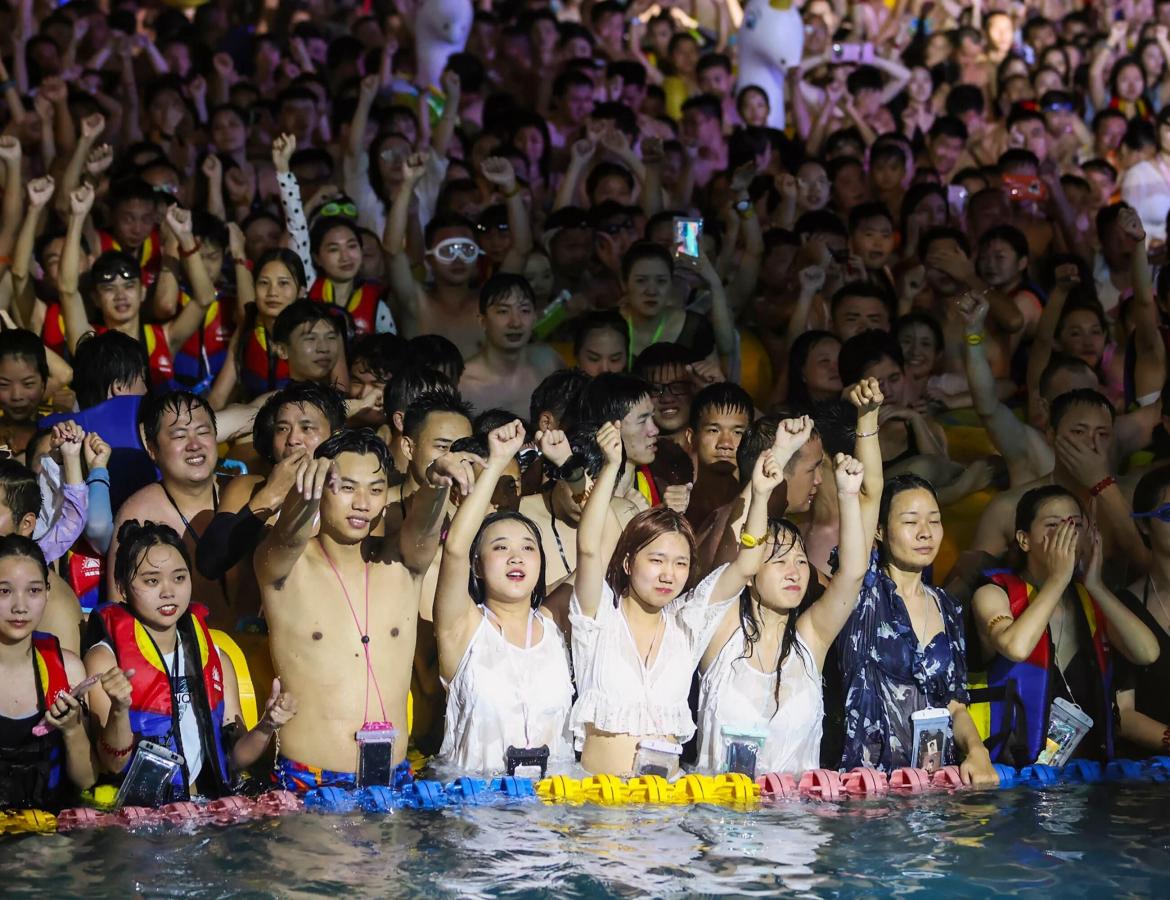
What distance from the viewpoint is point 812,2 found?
1408 cm

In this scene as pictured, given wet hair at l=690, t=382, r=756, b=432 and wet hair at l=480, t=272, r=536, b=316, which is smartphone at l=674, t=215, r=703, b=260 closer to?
wet hair at l=480, t=272, r=536, b=316

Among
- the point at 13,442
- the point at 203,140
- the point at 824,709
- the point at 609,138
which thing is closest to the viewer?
the point at 824,709

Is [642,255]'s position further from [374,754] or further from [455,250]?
[374,754]

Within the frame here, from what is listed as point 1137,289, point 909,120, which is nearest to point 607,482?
point 1137,289

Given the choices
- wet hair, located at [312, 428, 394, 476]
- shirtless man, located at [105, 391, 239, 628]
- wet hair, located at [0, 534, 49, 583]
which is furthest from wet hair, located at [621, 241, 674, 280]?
wet hair, located at [0, 534, 49, 583]

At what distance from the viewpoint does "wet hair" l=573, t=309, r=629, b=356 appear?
8.46 metres

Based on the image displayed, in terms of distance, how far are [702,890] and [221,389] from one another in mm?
4196

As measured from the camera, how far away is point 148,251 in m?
9.45

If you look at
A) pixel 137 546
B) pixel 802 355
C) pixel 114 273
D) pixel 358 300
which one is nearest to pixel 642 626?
pixel 137 546

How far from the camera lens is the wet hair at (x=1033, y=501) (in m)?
6.88

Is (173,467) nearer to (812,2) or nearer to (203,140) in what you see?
(203,140)

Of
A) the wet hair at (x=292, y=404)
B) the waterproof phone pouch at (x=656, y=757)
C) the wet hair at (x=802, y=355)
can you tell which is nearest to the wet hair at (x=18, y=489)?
the wet hair at (x=292, y=404)

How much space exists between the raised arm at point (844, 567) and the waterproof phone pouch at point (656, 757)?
712mm

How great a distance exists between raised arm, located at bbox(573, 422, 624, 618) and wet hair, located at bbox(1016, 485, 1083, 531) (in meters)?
1.73
